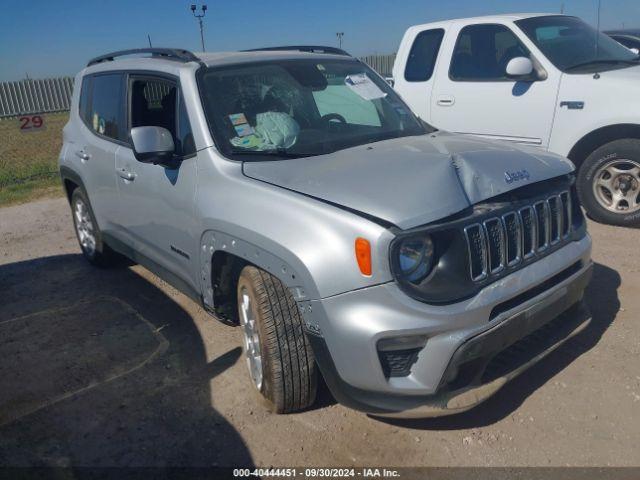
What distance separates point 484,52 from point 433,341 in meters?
4.60

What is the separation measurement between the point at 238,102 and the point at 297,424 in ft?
6.32

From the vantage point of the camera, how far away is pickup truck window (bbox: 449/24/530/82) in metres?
5.94

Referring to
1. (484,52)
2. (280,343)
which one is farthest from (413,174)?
(484,52)

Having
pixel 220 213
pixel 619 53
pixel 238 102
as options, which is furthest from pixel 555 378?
pixel 619 53

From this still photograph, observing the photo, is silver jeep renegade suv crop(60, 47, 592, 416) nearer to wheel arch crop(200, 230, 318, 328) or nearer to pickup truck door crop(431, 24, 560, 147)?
wheel arch crop(200, 230, 318, 328)

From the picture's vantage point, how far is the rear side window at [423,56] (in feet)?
21.3

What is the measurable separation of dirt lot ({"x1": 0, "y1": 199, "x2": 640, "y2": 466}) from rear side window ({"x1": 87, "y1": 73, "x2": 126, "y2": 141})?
4.67 ft

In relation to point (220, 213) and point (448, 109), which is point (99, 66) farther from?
point (448, 109)

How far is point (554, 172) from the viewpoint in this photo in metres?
3.07

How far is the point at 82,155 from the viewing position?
4871 millimetres

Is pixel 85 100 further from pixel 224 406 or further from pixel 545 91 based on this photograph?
pixel 545 91

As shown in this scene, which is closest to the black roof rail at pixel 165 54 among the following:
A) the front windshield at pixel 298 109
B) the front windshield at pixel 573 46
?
the front windshield at pixel 298 109

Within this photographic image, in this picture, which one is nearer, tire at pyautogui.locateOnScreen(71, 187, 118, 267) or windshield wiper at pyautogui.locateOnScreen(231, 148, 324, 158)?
windshield wiper at pyautogui.locateOnScreen(231, 148, 324, 158)

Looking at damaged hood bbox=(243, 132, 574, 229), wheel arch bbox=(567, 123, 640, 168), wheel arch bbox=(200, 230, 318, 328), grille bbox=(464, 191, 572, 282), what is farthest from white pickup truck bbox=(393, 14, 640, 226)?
wheel arch bbox=(200, 230, 318, 328)
